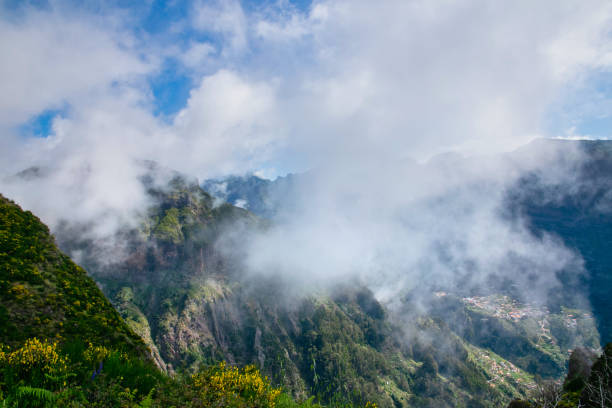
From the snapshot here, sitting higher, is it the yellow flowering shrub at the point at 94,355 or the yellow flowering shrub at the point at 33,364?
the yellow flowering shrub at the point at 33,364

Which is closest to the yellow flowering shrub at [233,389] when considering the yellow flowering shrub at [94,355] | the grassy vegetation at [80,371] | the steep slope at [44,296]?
the grassy vegetation at [80,371]

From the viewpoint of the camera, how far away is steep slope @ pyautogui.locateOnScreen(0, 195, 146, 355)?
27344 mm

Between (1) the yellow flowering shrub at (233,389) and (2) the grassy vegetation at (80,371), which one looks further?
(1) the yellow flowering shrub at (233,389)

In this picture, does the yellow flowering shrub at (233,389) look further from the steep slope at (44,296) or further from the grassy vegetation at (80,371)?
the steep slope at (44,296)

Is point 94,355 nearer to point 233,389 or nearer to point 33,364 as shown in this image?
point 33,364

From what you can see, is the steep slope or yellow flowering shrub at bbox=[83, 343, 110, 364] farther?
the steep slope

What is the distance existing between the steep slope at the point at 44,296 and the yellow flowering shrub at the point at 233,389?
1631cm

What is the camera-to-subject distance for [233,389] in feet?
44.0

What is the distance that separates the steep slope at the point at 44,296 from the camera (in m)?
27.3

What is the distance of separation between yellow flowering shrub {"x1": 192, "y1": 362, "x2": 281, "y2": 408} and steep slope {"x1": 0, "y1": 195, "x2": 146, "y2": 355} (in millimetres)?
16311

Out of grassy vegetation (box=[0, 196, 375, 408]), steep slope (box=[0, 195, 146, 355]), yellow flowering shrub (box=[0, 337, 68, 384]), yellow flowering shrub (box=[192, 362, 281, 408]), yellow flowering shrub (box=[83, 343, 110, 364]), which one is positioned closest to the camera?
grassy vegetation (box=[0, 196, 375, 408])

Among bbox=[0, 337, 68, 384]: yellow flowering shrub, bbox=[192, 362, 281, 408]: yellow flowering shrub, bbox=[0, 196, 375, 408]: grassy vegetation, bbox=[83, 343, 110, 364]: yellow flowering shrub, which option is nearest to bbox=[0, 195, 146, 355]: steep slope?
Result: bbox=[0, 196, 375, 408]: grassy vegetation

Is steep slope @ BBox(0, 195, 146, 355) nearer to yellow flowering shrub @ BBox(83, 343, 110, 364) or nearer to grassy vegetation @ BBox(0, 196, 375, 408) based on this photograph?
grassy vegetation @ BBox(0, 196, 375, 408)

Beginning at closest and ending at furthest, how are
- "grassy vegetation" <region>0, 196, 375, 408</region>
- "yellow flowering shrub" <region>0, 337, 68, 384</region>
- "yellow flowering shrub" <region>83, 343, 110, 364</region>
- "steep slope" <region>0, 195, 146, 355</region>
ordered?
"grassy vegetation" <region>0, 196, 375, 408</region> < "yellow flowering shrub" <region>0, 337, 68, 384</region> < "yellow flowering shrub" <region>83, 343, 110, 364</region> < "steep slope" <region>0, 195, 146, 355</region>
